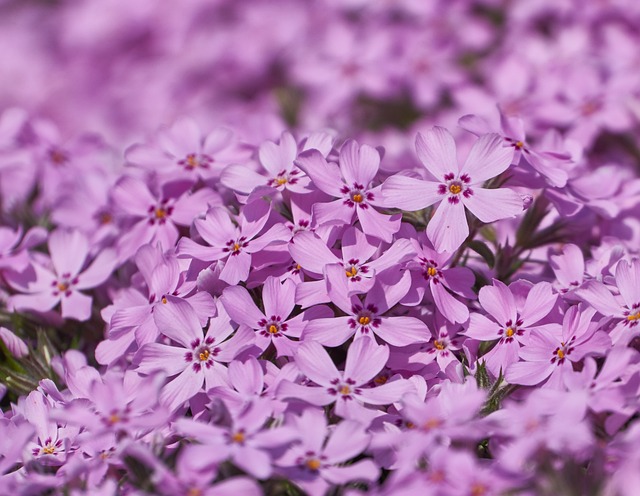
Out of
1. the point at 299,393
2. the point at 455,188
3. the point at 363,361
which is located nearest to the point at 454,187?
the point at 455,188


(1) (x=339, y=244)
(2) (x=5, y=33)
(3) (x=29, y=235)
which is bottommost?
(2) (x=5, y=33)

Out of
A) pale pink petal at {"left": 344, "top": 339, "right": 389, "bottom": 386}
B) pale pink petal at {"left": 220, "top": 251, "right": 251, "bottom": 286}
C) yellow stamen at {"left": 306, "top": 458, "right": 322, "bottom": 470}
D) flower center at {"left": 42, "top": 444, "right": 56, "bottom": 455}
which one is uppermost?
pale pink petal at {"left": 220, "top": 251, "right": 251, "bottom": 286}

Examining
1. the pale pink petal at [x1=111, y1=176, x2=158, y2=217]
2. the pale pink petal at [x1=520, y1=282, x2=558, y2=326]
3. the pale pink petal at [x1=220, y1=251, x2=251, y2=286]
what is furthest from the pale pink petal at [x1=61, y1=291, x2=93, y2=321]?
the pale pink petal at [x1=520, y1=282, x2=558, y2=326]

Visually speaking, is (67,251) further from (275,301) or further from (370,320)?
(370,320)

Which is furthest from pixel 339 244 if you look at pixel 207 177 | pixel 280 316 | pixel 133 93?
pixel 133 93

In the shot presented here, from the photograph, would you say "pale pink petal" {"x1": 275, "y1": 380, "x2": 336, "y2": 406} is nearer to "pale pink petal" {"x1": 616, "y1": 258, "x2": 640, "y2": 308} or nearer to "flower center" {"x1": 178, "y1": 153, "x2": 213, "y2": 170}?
"pale pink petal" {"x1": 616, "y1": 258, "x2": 640, "y2": 308}

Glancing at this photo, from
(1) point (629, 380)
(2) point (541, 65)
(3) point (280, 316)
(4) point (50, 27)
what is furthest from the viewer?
(4) point (50, 27)

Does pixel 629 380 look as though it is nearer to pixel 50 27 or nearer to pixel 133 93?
pixel 133 93

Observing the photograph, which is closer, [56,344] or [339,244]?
[339,244]
